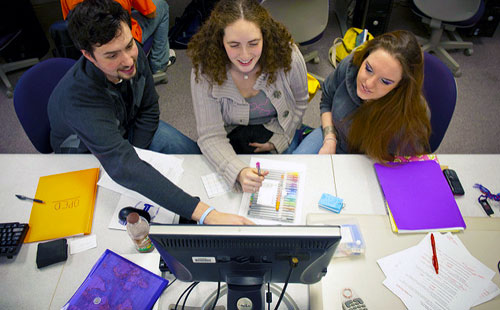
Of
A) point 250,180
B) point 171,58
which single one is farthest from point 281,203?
point 171,58

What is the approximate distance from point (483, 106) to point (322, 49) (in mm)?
1369

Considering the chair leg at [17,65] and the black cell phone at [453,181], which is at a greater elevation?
the black cell phone at [453,181]

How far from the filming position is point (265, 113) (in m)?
1.51

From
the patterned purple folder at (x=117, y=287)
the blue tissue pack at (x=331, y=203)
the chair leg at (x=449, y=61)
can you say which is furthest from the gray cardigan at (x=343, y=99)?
the chair leg at (x=449, y=61)

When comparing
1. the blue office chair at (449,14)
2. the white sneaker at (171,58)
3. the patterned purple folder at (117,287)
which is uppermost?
the blue office chair at (449,14)

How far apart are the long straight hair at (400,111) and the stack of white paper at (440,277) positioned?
1.26ft

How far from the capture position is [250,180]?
3.93 ft

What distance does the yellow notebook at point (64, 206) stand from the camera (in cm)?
115

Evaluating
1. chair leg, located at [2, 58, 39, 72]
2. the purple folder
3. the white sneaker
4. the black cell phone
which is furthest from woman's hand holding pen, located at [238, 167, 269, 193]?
chair leg, located at [2, 58, 39, 72]

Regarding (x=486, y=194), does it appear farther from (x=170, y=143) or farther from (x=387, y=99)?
(x=170, y=143)

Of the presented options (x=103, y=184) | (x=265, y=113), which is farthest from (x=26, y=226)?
(x=265, y=113)

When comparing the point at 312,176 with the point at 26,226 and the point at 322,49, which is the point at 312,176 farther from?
the point at 322,49

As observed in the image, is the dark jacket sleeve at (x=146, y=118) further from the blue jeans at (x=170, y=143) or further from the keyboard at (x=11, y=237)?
the keyboard at (x=11, y=237)

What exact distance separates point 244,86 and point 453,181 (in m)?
0.91
